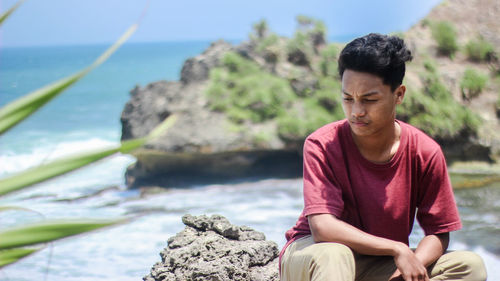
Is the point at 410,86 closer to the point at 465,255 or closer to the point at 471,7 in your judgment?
the point at 471,7

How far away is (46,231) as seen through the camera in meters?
0.79

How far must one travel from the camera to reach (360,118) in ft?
6.26

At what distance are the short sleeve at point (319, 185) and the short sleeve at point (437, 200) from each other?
33 centimetres

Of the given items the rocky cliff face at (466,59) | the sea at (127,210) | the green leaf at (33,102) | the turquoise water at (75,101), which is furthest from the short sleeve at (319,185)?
the rocky cliff face at (466,59)

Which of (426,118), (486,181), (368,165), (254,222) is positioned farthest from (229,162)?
(368,165)

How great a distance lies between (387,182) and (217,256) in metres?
1.12

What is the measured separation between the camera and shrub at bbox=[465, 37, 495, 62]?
977 cm

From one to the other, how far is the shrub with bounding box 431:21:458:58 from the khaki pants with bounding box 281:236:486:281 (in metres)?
8.82

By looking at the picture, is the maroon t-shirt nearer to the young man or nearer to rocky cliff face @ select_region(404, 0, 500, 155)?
the young man

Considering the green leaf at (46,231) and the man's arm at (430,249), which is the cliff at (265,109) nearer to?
the man's arm at (430,249)

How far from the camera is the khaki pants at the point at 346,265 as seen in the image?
1.73 metres

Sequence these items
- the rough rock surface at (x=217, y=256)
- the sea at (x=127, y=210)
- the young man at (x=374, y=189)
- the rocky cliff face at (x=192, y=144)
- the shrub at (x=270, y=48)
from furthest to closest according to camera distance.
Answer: the shrub at (x=270, y=48)
the rocky cliff face at (x=192, y=144)
the sea at (x=127, y=210)
the rough rock surface at (x=217, y=256)
the young man at (x=374, y=189)

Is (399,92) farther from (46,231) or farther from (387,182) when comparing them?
(46,231)

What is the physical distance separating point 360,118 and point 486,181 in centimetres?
636
